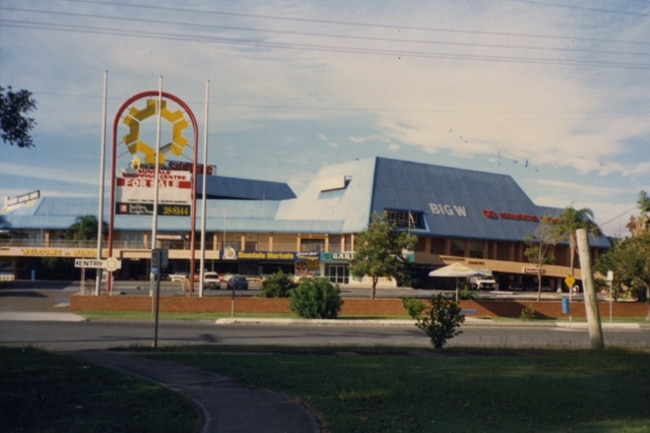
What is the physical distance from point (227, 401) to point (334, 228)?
60.3 metres

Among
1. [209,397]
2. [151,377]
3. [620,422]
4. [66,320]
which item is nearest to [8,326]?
[66,320]

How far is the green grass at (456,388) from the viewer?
30.8 ft

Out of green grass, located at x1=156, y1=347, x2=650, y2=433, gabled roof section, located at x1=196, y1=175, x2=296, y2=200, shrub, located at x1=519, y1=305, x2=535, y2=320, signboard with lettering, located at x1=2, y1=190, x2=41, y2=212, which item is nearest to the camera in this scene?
green grass, located at x1=156, y1=347, x2=650, y2=433

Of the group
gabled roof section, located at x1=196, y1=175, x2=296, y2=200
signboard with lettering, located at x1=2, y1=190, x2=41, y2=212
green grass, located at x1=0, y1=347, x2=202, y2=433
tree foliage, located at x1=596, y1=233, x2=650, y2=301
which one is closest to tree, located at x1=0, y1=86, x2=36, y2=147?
green grass, located at x1=0, y1=347, x2=202, y2=433

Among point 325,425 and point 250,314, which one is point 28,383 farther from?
point 250,314

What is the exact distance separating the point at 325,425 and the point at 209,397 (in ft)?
8.56

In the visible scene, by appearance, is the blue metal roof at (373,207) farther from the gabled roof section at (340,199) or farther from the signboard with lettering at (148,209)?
the signboard with lettering at (148,209)

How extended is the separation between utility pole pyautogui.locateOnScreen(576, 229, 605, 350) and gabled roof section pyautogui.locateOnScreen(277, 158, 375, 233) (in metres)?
44.8

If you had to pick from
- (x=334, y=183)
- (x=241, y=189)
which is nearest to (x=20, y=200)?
(x=241, y=189)

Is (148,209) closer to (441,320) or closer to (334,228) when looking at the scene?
(441,320)

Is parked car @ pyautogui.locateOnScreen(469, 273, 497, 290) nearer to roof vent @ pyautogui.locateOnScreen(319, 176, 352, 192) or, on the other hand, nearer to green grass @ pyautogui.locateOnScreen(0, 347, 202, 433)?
roof vent @ pyautogui.locateOnScreen(319, 176, 352, 192)

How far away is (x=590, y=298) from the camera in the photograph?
21.2m

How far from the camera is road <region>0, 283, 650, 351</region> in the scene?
21969 millimetres

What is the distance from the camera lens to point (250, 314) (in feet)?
117
